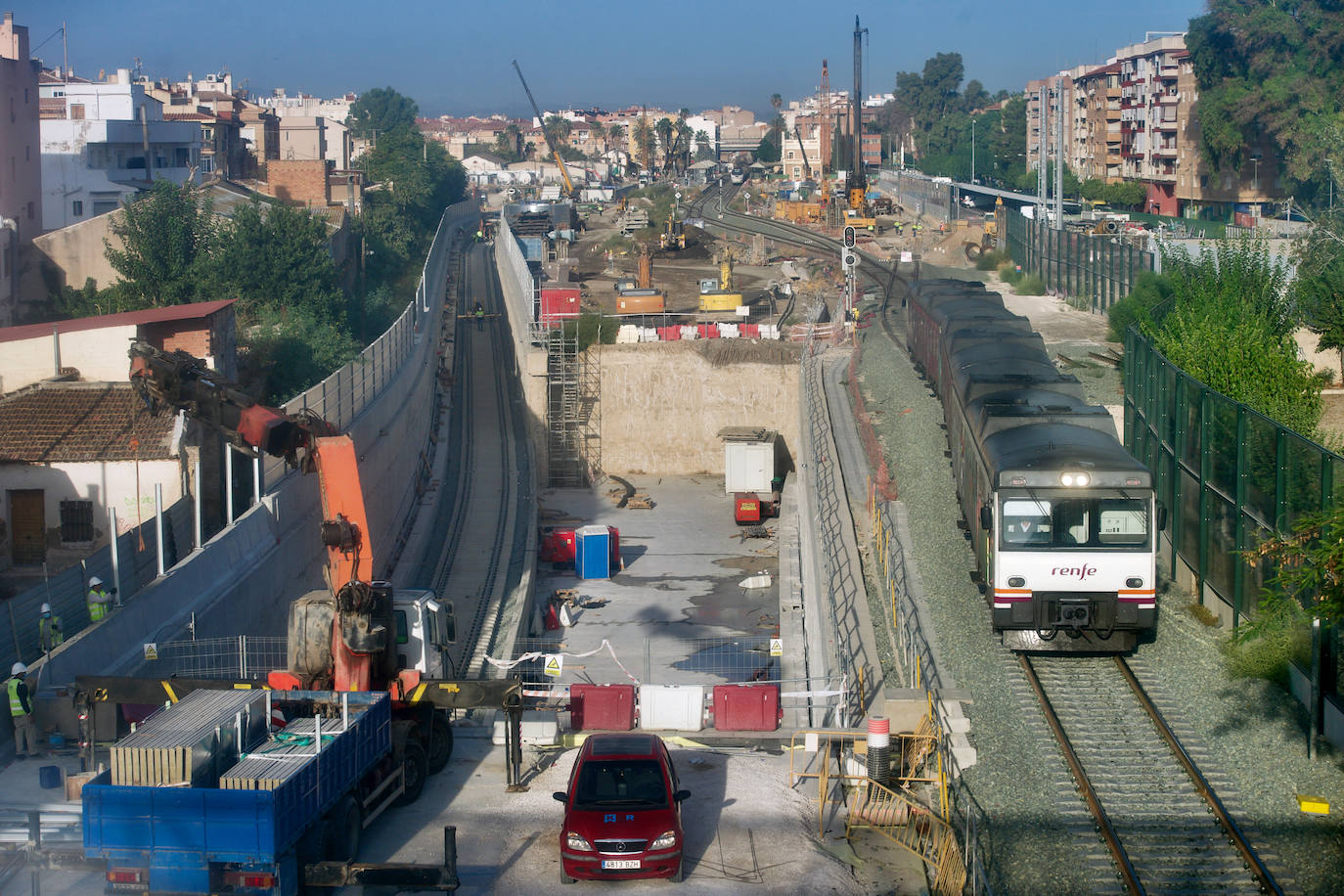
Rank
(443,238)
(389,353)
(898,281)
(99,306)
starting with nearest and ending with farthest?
(389,353), (99,306), (898,281), (443,238)

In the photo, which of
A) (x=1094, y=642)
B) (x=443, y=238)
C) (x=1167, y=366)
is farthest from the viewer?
(x=443, y=238)

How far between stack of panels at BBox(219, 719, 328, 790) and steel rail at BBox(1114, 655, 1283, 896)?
26.9 ft

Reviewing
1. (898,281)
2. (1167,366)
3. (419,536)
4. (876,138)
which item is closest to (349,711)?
(1167,366)

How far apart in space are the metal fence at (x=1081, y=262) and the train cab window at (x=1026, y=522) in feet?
83.3

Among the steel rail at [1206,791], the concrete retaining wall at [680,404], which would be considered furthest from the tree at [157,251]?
the steel rail at [1206,791]

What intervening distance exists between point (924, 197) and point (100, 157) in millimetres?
51299

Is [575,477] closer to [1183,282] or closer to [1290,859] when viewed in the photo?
[1183,282]

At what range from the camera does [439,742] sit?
50.0ft

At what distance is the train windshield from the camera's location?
613 inches

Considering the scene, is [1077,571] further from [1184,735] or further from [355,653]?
[355,653]

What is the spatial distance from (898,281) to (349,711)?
43619 mm

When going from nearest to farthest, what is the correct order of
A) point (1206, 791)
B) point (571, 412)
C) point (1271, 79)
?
point (1206, 791)
point (571, 412)
point (1271, 79)

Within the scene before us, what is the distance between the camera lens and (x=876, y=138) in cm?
18025

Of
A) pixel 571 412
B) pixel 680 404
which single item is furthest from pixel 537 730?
pixel 680 404
